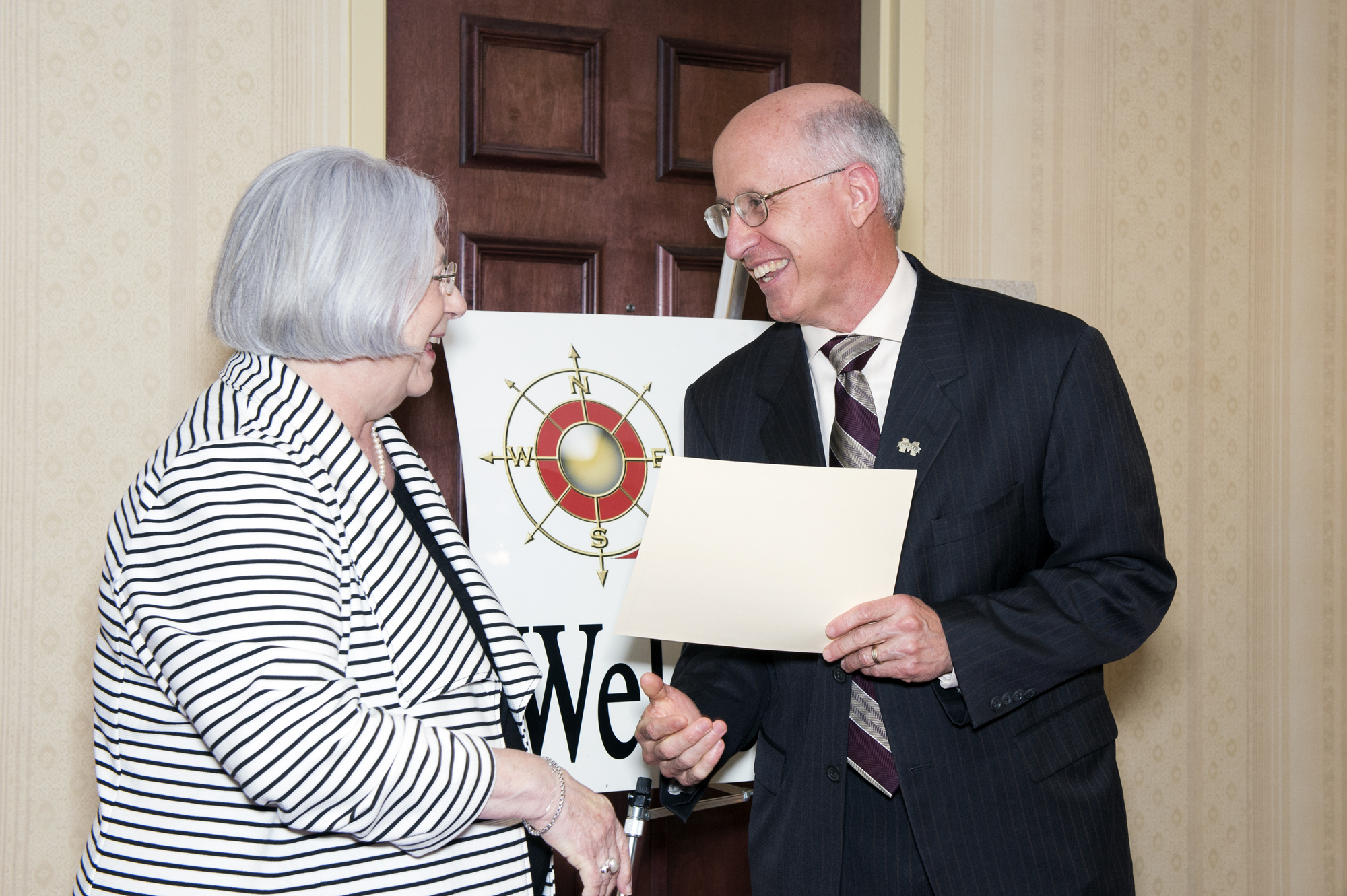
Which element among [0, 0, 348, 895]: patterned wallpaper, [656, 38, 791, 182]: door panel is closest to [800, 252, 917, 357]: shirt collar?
[656, 38, 791, 182]: door panel

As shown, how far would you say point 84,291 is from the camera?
2047mm

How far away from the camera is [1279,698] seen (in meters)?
2.94

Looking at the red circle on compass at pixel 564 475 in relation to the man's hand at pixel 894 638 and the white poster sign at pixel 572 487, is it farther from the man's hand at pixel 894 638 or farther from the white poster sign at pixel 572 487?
the man's hand at pixel 894 638

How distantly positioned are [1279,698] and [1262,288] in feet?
3.77

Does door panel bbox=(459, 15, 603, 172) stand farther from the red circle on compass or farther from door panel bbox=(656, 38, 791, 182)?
the red circle on compass

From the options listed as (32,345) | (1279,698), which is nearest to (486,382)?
(32,345)

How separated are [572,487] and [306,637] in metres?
0.93

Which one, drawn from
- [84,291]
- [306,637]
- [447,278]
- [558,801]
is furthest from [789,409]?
[84,291]

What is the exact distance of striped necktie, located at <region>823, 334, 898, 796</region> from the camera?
1.46 meters

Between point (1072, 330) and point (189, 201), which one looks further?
point (189, 201)

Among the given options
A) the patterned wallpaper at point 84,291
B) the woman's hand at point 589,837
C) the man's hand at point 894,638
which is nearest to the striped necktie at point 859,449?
the man's hand at point 894,638

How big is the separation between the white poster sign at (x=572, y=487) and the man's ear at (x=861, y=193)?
0.52m

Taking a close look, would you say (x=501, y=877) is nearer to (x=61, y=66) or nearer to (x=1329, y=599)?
(x=61, y=66)

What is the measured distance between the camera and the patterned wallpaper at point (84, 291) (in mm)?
2006
